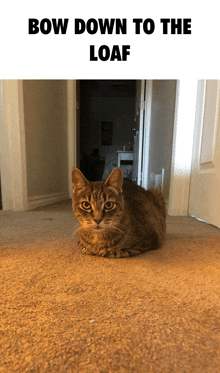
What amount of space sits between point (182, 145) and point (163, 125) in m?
0.58

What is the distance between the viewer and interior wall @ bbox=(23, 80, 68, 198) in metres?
1.99

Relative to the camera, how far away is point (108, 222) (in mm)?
798

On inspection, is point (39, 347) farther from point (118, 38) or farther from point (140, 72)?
→ point (118, 38)

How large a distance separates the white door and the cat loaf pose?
61 cm

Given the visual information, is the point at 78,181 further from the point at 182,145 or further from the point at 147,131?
the point at 147,131

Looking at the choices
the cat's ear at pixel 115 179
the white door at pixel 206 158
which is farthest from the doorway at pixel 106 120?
the cat's ear at pixel 115 179

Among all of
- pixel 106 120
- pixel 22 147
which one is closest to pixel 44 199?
pixel 22 147

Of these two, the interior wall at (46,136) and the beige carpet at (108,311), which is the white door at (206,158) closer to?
the beige carpet at (108,311)

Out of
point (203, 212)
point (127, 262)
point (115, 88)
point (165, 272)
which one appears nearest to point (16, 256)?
point (127, 262)

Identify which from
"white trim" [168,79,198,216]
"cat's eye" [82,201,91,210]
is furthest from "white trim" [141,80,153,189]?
"cat's eye" [82,201,91,210]

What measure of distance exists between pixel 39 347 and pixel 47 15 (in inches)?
87.1

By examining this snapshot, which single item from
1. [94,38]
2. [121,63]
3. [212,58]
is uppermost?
[94,38]

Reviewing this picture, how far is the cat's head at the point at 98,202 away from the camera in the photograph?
2.60ft

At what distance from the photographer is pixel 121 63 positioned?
1970 mm
